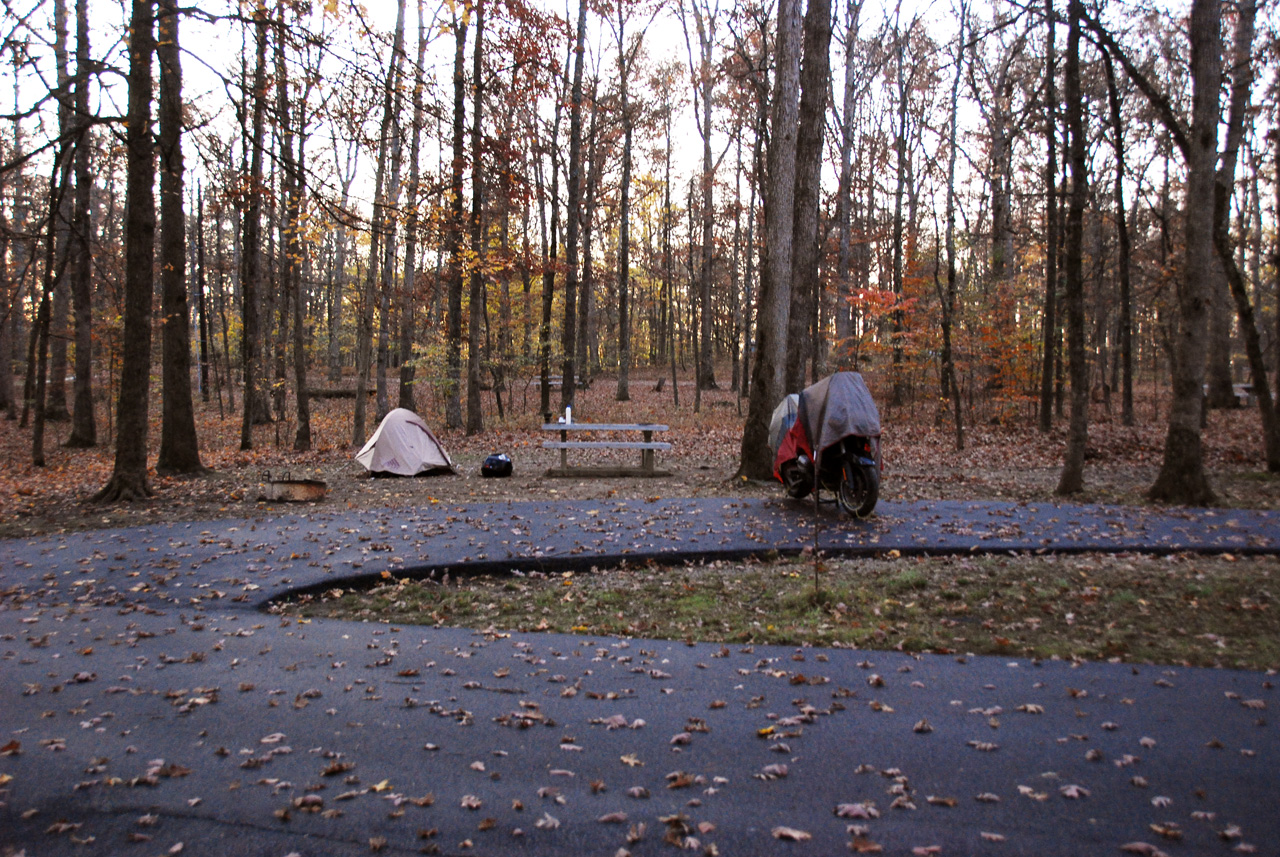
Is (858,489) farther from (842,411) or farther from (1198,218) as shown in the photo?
(1198,218)

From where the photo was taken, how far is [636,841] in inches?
120

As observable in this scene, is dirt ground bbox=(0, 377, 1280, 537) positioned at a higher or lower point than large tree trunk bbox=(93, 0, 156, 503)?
lower

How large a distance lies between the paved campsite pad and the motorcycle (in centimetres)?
→ 400

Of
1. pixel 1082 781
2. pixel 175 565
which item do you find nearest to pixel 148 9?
pixel 175 565

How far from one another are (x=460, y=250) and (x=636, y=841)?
11.8 m

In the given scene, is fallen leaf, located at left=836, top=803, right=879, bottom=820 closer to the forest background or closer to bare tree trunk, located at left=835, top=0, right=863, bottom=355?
the forest background

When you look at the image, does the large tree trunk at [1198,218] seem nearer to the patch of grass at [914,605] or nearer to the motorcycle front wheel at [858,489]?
the patch of grass at [914,605]

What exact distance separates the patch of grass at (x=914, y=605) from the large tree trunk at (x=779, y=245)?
4.08 metres

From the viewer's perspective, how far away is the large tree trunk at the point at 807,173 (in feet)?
36.8

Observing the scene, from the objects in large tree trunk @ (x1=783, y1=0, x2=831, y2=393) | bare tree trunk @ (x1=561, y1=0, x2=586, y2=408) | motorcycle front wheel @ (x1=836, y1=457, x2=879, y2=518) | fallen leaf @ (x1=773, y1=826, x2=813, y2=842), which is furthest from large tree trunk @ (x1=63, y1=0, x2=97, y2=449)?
fallen leaf @ (x1=773, y1=826, x2=813, y2=842)

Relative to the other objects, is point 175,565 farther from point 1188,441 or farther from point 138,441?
point 1188,441

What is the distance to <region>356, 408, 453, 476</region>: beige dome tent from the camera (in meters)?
13.6

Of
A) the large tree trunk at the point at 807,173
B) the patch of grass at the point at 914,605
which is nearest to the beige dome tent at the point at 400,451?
the large tree trunk at the point at 807,173

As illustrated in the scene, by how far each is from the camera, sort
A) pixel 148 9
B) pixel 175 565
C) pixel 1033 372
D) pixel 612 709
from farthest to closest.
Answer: pixel 1033 372 → pixel 148 9 → pixel 175 565 → pixel 612 709
